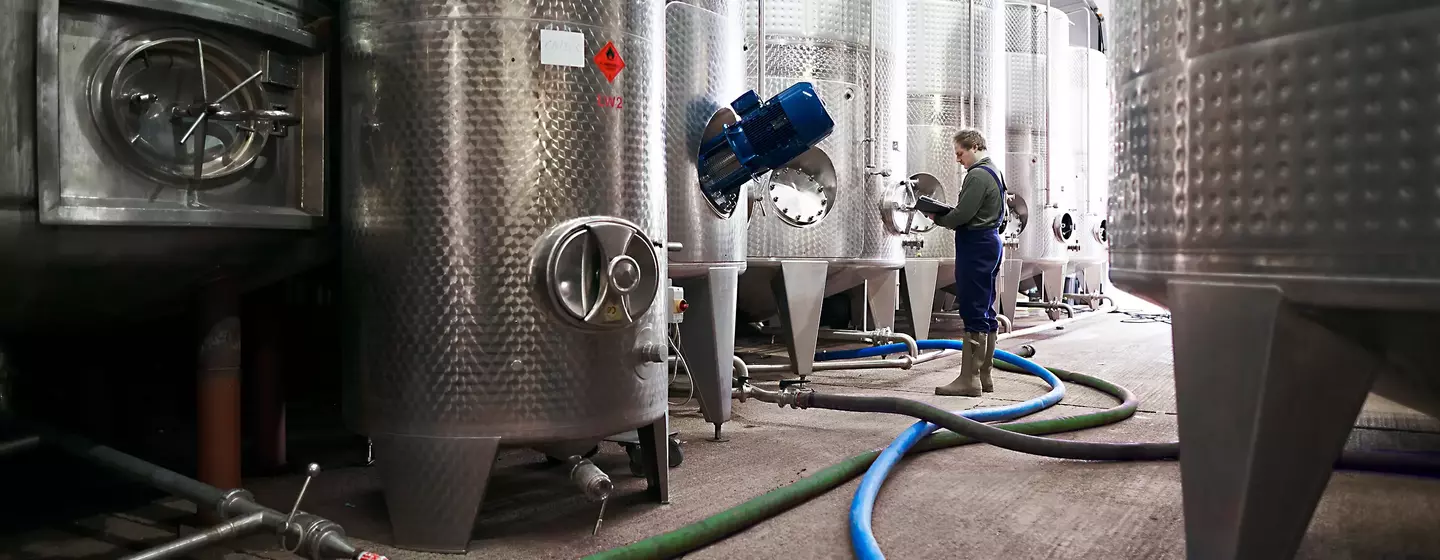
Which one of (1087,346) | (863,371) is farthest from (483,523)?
(1087,346)

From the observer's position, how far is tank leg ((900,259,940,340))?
665 centimetres

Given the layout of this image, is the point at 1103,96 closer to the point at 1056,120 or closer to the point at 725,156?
the point at 1056,120

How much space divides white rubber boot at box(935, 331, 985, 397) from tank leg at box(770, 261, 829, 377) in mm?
715

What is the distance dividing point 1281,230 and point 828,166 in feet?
12.2

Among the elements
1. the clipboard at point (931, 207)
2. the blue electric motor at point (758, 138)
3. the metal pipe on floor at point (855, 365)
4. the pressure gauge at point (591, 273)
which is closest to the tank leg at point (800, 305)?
the metal pipe on floor at point (855, 365)

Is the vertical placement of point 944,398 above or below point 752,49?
below

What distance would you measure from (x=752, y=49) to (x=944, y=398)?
6.81ft

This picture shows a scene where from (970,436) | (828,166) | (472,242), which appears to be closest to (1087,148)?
(828,166)

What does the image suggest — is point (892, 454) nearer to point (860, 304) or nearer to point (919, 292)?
point (860, 304)

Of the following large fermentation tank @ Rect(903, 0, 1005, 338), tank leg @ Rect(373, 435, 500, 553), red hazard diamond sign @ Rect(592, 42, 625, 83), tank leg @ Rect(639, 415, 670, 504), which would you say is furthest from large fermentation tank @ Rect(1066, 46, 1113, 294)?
tank leg @ Rect(373, 435, 500, 553)

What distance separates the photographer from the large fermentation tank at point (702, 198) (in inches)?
137

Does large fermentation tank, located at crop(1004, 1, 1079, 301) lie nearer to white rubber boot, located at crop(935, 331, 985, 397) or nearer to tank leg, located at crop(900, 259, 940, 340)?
tank leg, located at crop(900, 259, 940, 340)

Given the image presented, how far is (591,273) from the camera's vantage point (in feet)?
7.61

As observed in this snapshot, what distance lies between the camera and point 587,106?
2357 mm
